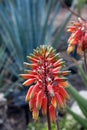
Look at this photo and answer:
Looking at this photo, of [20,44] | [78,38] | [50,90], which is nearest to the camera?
[50,90]

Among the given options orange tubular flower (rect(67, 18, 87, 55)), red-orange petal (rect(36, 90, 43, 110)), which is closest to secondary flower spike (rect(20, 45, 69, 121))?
red-orange petal (rect(36, 90, 43, 110))

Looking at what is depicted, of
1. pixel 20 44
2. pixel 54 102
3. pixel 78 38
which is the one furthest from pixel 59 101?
pixel 20 44


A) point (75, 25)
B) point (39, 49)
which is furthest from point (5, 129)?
point (39, 49)

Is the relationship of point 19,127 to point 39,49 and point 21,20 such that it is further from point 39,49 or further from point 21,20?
point 39,49

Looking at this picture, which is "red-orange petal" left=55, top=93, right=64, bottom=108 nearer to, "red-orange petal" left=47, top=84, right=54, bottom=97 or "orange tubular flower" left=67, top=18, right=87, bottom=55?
"red-orange petal" left=47, top=84, right=54, bottom=97

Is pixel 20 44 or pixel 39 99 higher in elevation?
pixel 20 44

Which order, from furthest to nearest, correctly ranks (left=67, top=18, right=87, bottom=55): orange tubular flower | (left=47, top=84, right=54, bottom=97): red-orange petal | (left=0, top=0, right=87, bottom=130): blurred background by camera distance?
(left=0, top=0, right=87, bottom=130): blurred background, (left=67, top=18, right=87, bottom=55): orange tubular flower, (left=47, top=84, right=54, bottom=97): red-orange petal

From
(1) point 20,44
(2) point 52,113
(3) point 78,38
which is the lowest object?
(2) point 52,113

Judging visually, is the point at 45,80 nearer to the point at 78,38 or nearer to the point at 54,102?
the point at 54,102

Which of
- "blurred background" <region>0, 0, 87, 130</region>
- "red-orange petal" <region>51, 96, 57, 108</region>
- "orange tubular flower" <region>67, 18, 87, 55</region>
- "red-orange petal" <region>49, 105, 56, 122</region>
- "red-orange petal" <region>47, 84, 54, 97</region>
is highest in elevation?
"blurred background" <region>0, 0, 87, 130</region>
